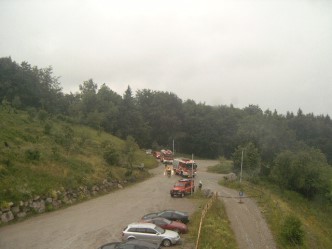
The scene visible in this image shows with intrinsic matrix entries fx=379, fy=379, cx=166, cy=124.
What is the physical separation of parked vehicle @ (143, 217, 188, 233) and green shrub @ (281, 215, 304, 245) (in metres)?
7.86

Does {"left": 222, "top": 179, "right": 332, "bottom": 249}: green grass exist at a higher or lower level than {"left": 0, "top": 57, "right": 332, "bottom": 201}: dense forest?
lower

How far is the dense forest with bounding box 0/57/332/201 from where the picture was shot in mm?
60469

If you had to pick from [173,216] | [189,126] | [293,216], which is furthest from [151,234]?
[189,126]

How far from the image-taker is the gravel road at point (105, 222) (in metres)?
27.3

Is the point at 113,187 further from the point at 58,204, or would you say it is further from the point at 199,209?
the point at 199,209

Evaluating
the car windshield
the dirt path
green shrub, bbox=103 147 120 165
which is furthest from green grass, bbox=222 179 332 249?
green shrub, bbox=103 147 120 165

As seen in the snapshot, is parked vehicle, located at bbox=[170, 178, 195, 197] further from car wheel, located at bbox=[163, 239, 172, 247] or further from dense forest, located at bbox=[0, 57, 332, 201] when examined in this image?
car wheel, located at bbox=[163, 239, 172, 247]

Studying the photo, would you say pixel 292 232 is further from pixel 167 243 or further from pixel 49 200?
pixel 49 200

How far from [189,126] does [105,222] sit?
78.1 m

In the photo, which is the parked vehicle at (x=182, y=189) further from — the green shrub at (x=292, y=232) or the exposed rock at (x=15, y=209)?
the exposed rock at (x=15, y=209)

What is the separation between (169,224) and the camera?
29266mm

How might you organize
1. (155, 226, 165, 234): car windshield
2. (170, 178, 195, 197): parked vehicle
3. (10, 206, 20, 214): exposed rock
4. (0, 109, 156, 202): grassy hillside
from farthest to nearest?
(170, 178, 195, 197): parked vehicle < (0, 109, 156, 202): grassy hillside < (10, 206, 20, 214): exposed rock < (155, 226, 165, 234): car windshield

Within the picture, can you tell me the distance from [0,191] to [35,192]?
3623 millimetres

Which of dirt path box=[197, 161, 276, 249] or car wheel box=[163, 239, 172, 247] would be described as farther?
dirt path box=[197, 161, 276, 249]
